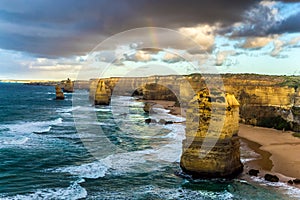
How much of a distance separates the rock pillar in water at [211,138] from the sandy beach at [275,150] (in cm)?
446

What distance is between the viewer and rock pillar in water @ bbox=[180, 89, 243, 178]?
71.5ft

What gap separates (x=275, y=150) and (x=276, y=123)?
48.2 ft

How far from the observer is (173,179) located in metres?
22.3

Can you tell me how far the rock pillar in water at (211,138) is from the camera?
21.8m

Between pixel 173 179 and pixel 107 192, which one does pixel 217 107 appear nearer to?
pixel 173 179

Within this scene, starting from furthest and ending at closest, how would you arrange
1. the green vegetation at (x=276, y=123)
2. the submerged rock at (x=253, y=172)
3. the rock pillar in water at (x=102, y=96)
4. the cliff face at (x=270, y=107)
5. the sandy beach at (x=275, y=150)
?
the rock pillar in water at (x=102, y=96) → the cliff face at (x=270, y=107) → the green vegetation at (x=276, y=123) → the sandy beach at (x=275, y=150) → the submerged rock at (x=253, y=172)

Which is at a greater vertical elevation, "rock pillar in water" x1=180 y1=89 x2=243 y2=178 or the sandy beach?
"rock pillar in water" x1=180 y1=89 x2=243 y2=178

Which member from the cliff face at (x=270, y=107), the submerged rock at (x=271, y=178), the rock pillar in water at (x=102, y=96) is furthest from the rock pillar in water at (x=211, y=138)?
the rock pillar in water at (x=102, y=96)

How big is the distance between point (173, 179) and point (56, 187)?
7.74 metres

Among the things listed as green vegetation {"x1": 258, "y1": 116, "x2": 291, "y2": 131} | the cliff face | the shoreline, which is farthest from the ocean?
the cliff face

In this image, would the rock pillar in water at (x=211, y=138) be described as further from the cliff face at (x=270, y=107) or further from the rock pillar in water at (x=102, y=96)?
the rock pillar in water at (x=102, y=96)

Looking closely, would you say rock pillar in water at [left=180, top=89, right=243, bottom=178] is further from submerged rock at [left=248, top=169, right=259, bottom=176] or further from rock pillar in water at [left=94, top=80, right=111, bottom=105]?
rock pillar in water at [left=94, top=80, right=111, bottom=105]

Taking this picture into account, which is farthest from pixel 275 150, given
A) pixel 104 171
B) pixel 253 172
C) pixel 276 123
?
pixel 104 171

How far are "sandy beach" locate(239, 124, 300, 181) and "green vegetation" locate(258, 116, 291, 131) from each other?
1077mm
